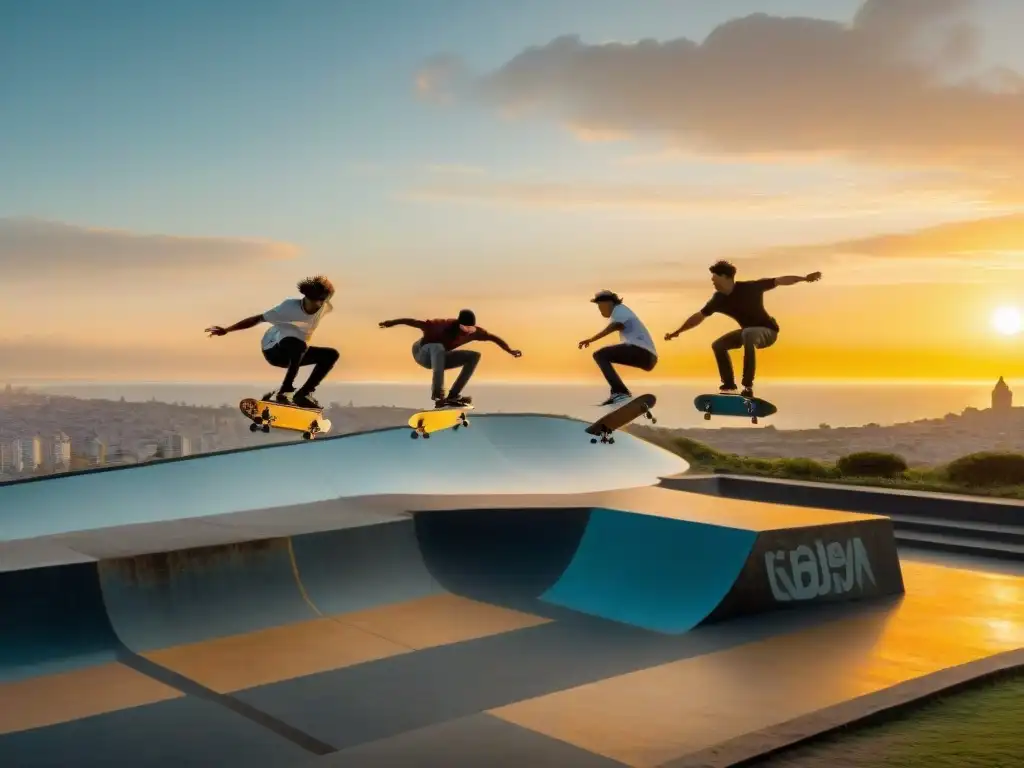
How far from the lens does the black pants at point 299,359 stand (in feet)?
39.6

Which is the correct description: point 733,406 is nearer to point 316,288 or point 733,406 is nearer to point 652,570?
point 652,570

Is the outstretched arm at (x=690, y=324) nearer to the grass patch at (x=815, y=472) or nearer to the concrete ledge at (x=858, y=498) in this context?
the concrete ledge at (x=858, y=498)

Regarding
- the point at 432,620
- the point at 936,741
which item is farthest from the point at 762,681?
the point at 432,620

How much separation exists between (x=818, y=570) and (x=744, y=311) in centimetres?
308

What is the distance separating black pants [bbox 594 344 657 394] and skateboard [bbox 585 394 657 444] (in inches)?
19.3

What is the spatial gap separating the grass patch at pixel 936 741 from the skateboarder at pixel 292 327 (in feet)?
26.5

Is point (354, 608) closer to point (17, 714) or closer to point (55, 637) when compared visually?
point (55, 637)

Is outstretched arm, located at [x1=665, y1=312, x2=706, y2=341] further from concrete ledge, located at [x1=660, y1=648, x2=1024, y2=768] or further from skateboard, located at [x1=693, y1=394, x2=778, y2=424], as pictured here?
concrete ledge, located at [x1=660, y1=648, x2=1024, y2=768]

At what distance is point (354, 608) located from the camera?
10742 millimetres

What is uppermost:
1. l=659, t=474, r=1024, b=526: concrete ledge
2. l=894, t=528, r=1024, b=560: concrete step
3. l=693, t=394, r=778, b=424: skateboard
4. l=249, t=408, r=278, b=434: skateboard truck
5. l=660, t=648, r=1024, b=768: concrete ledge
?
l=693, t=394, r=778, b=424: skateboard

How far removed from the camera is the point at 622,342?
1232cm

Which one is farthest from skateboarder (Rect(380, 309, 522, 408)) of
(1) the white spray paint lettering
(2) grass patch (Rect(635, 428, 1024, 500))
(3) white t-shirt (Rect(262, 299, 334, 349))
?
(2) grass patch (Rect(635, 428, 1024, 500))

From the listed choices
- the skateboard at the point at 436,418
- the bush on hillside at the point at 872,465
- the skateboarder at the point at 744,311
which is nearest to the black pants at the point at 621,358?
the skateboarder at the point at 744,311

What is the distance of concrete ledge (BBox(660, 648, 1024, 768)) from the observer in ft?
18.7
